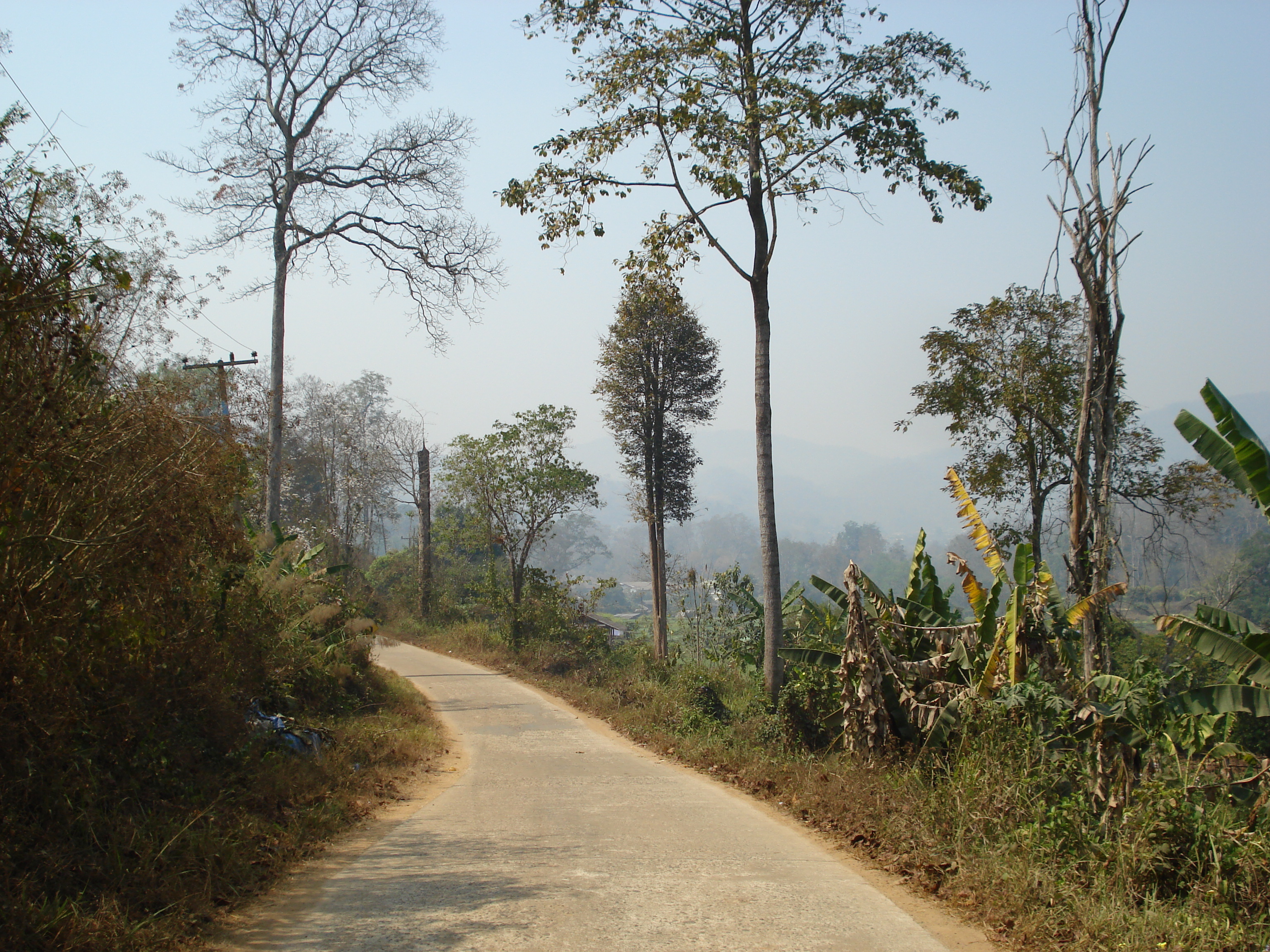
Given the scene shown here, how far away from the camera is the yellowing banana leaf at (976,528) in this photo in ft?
30.4

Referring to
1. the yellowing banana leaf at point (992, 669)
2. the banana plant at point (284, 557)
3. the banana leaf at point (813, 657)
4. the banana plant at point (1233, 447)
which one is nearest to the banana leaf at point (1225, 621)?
the banana plant at point (1233, 447)

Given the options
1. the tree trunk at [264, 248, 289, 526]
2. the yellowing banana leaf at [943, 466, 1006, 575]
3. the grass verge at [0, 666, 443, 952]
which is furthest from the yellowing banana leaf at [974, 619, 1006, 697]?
the tree trunk at [264, 248, 289, 526]

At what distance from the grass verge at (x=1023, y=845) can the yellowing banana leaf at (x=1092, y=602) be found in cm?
130

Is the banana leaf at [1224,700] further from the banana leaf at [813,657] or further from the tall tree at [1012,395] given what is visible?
the tall tree at [1012,395]

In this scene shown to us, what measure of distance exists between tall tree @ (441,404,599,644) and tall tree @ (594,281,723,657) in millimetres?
1910

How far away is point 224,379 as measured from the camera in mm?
9984

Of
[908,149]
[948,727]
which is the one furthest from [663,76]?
[948,727]

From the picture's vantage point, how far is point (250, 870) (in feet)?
19.9

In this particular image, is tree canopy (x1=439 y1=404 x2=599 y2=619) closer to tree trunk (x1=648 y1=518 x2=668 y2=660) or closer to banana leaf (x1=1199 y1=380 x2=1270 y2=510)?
tree trunk (x1=648 y1=518 x2=668 y2=660)

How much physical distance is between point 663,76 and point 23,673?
10087mm

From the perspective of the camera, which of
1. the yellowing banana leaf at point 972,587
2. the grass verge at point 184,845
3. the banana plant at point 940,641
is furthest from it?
the yellowing banana leaf at point 972,587

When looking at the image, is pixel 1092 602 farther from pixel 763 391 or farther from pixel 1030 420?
pixel 1030 420

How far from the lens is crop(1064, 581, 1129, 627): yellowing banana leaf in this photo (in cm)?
784

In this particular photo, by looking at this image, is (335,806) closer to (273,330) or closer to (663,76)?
(663,76)
